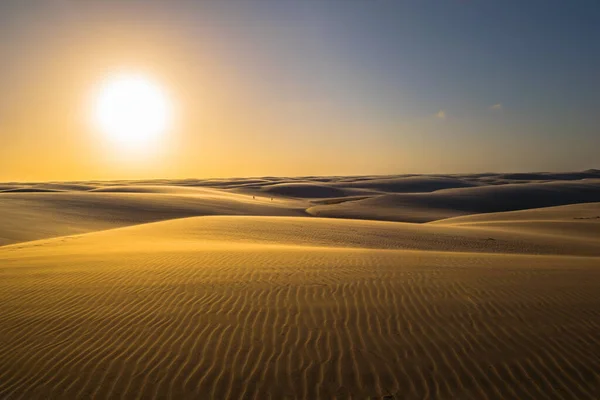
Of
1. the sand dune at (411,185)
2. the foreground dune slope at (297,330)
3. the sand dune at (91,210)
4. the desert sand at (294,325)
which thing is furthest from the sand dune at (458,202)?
the foreground dune slope at (297,330)

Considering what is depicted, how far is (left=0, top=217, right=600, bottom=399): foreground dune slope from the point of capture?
483 cm

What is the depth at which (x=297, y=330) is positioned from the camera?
6.15 m

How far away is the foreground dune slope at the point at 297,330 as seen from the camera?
4.83 meters

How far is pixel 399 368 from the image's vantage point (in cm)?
512

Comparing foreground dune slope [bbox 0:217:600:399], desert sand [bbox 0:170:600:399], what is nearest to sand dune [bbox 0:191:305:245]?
desert sand [bbox 0:170:600:399]

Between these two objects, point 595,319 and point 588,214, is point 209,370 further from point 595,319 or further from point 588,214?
point 588,214

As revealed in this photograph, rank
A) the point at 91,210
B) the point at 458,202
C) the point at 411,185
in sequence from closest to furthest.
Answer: the point at 91,210 → the point at 458,202 → the point at 411,185

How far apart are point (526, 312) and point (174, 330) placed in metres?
5.76

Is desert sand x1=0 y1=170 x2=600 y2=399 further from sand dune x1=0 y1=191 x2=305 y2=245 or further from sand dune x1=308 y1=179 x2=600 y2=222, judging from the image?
sand dune x1=308 y1=179 x2=600 y2=222

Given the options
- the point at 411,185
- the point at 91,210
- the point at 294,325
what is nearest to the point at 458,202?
the point at 91,210

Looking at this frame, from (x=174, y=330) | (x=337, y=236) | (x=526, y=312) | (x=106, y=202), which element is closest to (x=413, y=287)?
(x=526, y=312)

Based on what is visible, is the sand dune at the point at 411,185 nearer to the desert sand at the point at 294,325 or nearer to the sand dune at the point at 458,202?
the sand dune at the point at 458,202

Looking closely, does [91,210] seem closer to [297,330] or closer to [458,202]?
[297,330]

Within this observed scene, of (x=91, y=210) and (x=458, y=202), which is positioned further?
(x=458, y=202)
